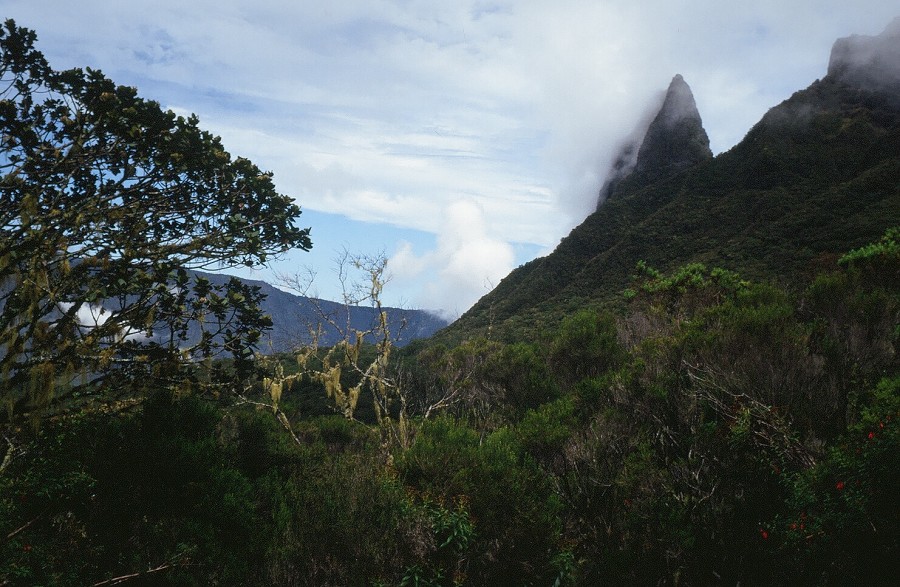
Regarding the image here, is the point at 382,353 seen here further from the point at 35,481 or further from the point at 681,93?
the point at 681,93

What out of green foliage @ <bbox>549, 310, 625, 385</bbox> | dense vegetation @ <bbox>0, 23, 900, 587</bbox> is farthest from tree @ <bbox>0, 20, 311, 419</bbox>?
green foliage @ <bbox>549, 310, 625, 385</bbox>

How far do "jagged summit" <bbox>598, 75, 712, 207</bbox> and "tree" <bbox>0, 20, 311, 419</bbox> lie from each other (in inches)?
4077

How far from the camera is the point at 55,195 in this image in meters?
6.04

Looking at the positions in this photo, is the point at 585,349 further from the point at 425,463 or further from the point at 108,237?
the point at 108,237

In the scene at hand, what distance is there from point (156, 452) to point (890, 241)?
18.5 metres

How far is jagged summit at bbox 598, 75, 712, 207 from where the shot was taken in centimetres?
9899

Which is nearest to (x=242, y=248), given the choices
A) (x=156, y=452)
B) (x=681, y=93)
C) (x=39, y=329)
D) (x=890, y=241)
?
(x=39, y=329)

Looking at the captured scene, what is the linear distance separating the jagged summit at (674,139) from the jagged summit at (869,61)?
26.9m

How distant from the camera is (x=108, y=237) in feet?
20.6

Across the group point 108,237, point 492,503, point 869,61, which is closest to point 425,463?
point 492,503

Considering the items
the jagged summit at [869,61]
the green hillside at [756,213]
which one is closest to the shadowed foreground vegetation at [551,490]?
the green hillside at [756,213]

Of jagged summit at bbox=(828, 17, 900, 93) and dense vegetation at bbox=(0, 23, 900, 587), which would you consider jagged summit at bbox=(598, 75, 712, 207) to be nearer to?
jagged summit at bbox=(828, 17, 900, 93)

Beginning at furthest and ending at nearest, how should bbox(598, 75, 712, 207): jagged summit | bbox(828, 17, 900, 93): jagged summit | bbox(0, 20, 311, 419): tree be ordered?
bbox(598, 75, 712, 207): jagged summit < bbox(828, 17, 900, 93): jagged summit < bbox(0, 20, 311, 419): tree

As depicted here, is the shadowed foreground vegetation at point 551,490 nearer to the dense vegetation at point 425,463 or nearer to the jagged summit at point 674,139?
the dense vegetation at point 425,463
